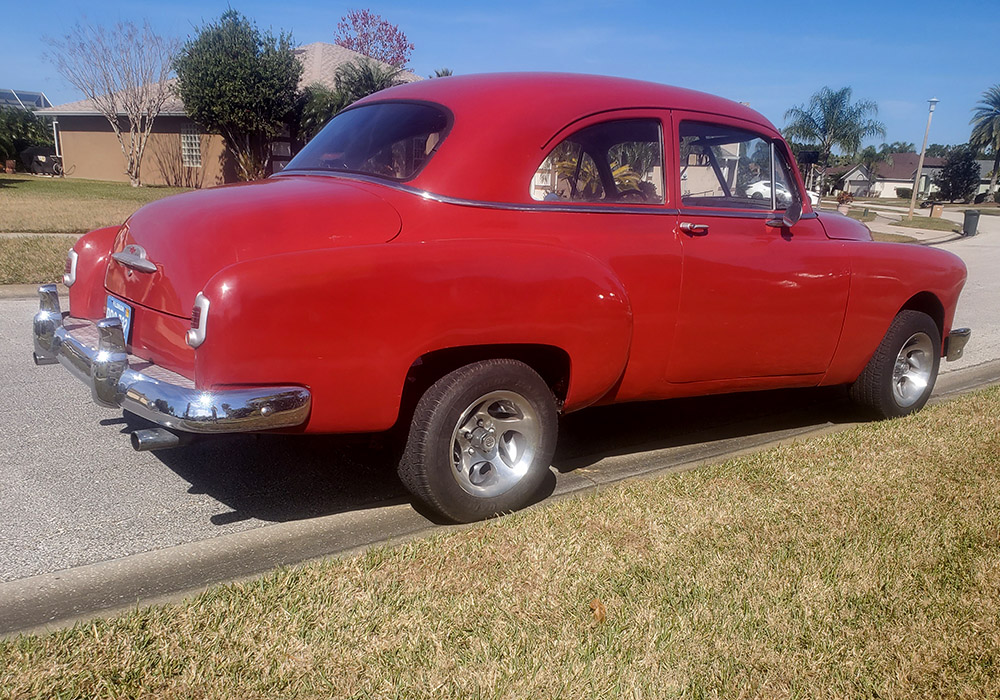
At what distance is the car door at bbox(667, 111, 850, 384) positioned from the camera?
3.97 m

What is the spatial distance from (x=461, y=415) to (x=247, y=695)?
133cm

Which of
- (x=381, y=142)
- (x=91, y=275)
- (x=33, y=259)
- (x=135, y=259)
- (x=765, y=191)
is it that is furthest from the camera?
(x=33, y=259)

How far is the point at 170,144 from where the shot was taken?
116 ft

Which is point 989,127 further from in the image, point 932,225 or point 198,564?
point 198,564

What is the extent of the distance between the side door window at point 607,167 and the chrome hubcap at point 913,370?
7.74 ft

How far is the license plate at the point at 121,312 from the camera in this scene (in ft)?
11.0

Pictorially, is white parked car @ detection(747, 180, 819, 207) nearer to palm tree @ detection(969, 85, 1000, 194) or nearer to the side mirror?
the side mirror

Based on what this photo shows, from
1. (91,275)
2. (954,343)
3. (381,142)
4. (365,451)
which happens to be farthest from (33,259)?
(954,343)

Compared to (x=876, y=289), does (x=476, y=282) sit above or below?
above

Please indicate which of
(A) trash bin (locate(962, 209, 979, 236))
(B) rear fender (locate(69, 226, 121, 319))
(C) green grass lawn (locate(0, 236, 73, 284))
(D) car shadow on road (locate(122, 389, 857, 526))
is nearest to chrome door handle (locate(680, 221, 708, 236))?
(D) car shadow on road (locate(122, 389, 857, 526))

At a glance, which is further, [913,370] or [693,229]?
[913,370]

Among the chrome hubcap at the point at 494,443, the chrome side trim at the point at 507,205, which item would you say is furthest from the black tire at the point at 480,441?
the chrome side trim at the point at 507,205

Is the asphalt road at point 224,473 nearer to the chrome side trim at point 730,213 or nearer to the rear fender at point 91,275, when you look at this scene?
the rear fender at point 91,275

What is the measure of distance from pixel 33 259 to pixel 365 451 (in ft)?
25.1
